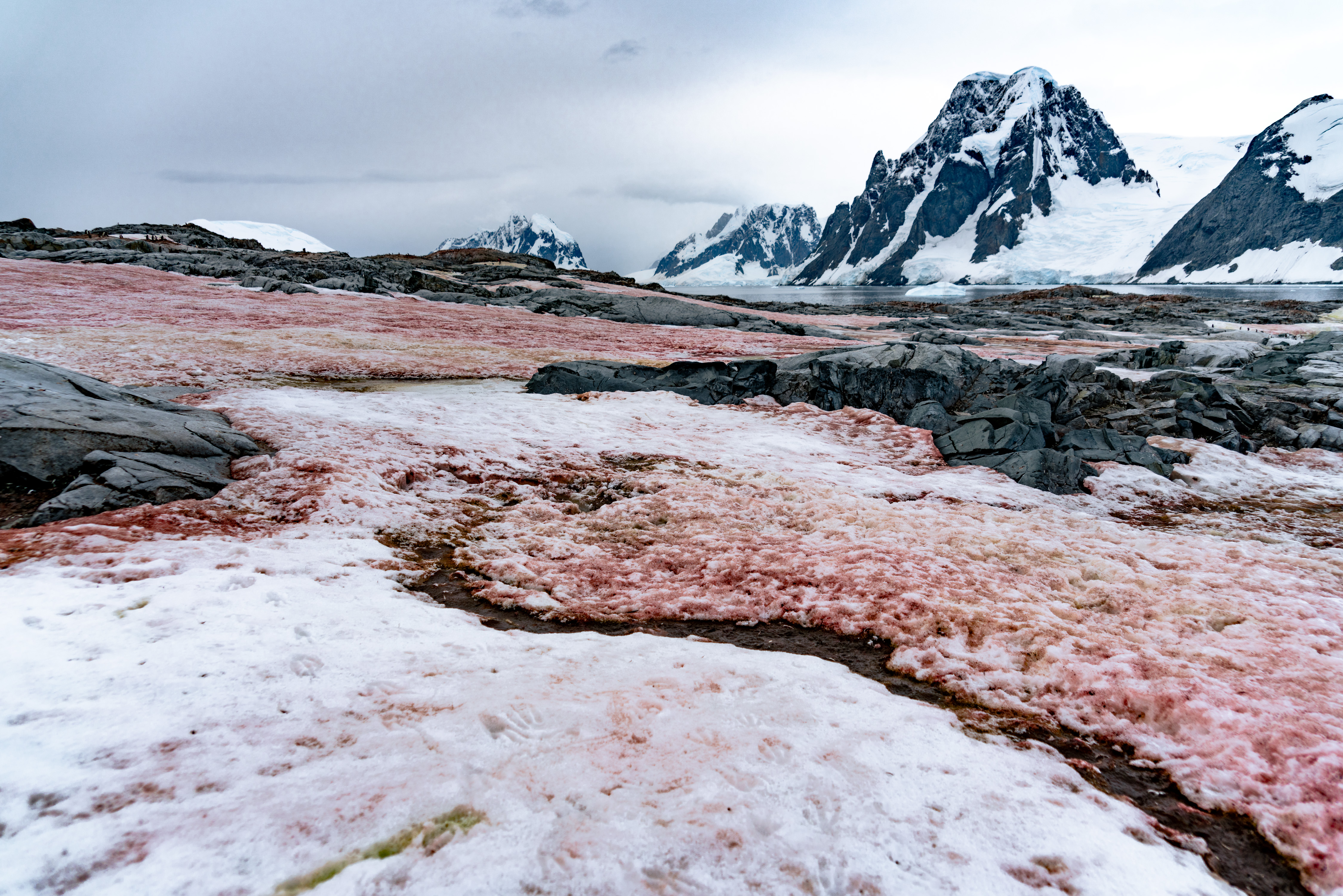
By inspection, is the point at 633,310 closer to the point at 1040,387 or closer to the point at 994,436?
the point at 1040,387

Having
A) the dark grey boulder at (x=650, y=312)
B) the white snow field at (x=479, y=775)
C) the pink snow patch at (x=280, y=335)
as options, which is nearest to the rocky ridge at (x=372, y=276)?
the dark grey boulder at (x=650, y=312)

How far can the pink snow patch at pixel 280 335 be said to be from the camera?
2106 centimetres

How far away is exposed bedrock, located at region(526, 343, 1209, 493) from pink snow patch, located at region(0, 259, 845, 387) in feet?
16.7

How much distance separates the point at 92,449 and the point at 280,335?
21895mm

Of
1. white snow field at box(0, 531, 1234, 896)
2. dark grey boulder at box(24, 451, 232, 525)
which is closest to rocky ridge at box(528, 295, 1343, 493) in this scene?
white snow field at box(0, 531, 1234, 896)

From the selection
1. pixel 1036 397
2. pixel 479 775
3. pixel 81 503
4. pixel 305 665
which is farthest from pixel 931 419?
pixel 81 503

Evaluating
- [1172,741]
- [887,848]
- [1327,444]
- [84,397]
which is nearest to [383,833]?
[887,848]

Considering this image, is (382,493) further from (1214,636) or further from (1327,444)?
(1327,444)

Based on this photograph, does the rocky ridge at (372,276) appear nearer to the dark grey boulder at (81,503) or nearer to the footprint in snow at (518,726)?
the dark grey boulder at (81,503)

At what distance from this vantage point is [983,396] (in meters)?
18.9

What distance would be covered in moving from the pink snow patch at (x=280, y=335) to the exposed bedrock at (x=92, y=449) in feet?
26.0

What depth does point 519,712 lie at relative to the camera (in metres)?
4.69

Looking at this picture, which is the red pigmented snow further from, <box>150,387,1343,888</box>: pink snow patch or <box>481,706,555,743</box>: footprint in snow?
<box>481,706,555,743</box>: footprint in snow

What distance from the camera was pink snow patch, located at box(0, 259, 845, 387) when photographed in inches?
829
